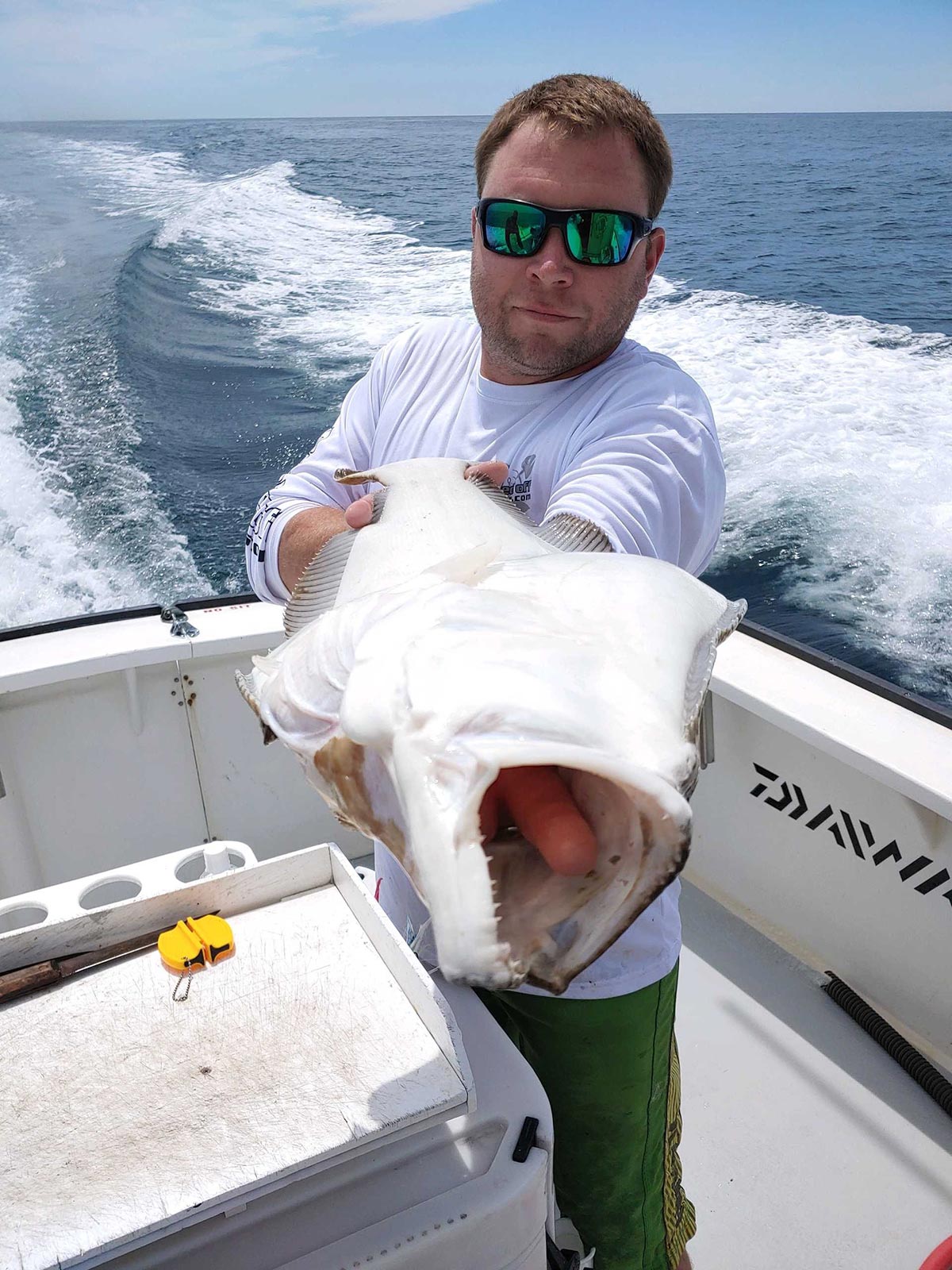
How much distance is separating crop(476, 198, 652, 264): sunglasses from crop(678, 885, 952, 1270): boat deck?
208 cm

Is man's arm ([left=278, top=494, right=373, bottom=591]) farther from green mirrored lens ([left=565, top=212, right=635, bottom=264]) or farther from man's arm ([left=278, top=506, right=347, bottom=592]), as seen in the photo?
green mirrored lens ([left=565, top=212, right=635, bottom=264])

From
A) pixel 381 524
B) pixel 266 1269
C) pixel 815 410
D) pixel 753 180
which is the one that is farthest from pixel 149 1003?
pixel 753 180

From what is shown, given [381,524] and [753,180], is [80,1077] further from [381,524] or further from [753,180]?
[753,180]

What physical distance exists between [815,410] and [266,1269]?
7.38 meters

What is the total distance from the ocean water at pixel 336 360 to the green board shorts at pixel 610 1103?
3239 mm

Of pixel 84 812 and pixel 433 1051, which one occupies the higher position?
pixel 433 1051

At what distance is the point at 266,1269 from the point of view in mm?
1153

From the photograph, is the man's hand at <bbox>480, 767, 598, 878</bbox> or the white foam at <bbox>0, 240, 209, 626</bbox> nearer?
the man's hand at <bbox>480, 767, 598, 878</bbox>

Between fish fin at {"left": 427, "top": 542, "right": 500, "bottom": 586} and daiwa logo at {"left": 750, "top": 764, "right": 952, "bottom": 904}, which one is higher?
fish fin at {"left": 427, "top": 542, "right": 500, "bottom": 586}

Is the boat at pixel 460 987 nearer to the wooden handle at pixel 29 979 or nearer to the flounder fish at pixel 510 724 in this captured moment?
the wooden handle at pixel 29 979

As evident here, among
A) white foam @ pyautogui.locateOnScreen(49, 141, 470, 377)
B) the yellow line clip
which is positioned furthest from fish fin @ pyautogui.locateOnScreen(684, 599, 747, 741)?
white foam @ pyautogui.locateOnScreen(49, 141, 470, 377)

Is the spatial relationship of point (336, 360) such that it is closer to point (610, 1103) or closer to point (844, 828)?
point (844, 828)

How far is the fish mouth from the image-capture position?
638mm

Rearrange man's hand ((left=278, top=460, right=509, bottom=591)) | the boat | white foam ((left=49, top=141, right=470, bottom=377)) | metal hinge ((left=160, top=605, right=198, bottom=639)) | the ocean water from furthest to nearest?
white foam ((left=49, top=141, right=470, bottom=377)) → the ocean water → metal hinge ((left=160, top=605, right=198, bottom=639)) → man's hand ((left=278, top=460, right=509, bottom=591)) → the boat
